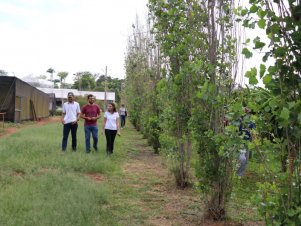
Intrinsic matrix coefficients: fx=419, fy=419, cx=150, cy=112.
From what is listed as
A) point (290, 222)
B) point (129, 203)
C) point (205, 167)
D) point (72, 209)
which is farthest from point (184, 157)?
point (290, 222)

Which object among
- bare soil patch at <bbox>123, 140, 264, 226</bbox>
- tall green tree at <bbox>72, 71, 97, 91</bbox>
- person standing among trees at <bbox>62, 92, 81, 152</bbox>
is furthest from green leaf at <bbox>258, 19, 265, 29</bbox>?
tall green tree at <bbox>72, 71, 97, 91</bbox>

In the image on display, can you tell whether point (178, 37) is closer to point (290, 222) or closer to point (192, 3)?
point (192, 3)

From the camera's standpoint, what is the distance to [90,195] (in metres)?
6.18

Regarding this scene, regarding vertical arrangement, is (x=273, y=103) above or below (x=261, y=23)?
below

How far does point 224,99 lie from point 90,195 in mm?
2792

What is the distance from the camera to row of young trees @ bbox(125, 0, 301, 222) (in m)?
2.61

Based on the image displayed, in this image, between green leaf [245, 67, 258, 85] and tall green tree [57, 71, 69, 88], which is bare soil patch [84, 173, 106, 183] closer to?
green leaf [245, 67, 258, 85]

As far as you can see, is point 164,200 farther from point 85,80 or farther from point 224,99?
point 85,80

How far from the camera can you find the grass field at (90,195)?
518 cm

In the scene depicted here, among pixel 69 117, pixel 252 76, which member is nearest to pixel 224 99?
pixel 252 76

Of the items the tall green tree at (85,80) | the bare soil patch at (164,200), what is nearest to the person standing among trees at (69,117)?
the bare soil patch at (164,200)

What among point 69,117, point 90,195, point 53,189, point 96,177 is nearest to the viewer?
point 90,195

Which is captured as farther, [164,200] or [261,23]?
[164,200]

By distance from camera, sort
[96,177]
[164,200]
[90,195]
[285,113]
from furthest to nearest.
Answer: [96,177] < [164,200] < [90,195] < [285,113]
